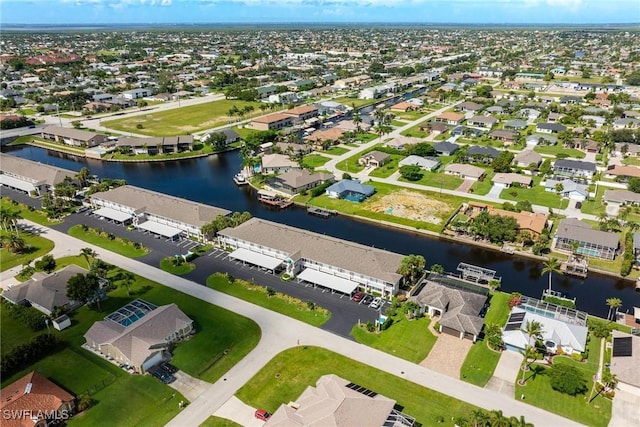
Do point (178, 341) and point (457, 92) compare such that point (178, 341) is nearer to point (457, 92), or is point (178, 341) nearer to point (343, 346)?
point (343, 346)

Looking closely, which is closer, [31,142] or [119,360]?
[119,360]

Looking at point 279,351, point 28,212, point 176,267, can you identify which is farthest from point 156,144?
point 279,351

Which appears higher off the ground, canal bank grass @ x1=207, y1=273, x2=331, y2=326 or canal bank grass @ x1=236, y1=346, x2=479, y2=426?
canal bank grass @ x1=207, y1=273, x2=331, y2=326

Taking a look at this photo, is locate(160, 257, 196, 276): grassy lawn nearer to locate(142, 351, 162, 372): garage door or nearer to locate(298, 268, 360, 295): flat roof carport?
locate(298, 268, 360, 295): flat roof carport

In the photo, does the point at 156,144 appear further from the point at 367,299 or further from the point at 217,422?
the point at 217,422

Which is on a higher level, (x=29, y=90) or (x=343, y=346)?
(x=29, y=90)

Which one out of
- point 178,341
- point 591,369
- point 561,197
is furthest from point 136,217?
point 561,197

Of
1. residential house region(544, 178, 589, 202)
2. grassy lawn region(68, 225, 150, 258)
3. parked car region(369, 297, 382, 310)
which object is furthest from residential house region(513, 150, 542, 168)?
grassy lawn region(68, 225, 150, 258)

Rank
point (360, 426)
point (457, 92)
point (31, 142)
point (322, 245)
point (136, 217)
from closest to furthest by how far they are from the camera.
Answer: 1. point (360, 426)
2. point (322, 245)
3. point (136, 217)
4. point (31, 142)
5. point (457, 92)
